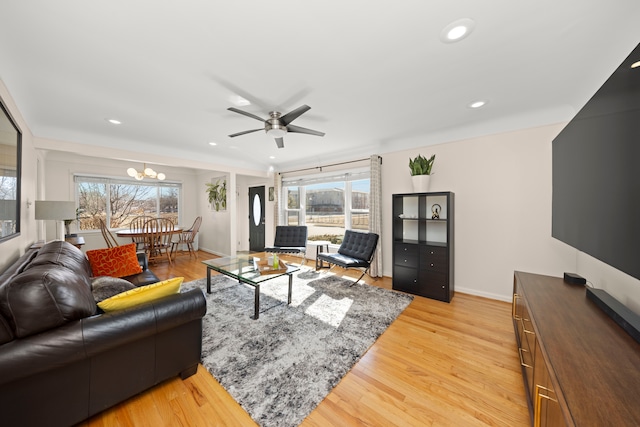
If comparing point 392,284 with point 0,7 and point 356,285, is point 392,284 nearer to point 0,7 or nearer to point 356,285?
point 356,285

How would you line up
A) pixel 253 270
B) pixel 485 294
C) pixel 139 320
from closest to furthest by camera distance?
pixel 139 320, pixel 253 270, pixel 485 294

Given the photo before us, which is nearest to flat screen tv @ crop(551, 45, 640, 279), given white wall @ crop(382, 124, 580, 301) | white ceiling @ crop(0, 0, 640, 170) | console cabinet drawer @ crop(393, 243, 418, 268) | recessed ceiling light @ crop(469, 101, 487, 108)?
white ceiling @ crop(0, 0, 640, 170)

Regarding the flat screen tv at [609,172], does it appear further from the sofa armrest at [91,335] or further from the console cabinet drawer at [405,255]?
the sofa armrest at [91,335]

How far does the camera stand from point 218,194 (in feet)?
20.1

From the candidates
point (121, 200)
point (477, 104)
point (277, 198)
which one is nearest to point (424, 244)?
point (477, 104)

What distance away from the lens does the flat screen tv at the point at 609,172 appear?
3.59ft

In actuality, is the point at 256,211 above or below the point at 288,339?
above

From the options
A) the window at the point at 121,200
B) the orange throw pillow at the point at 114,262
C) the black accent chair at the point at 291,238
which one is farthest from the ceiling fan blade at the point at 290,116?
the window at the point at 121,200

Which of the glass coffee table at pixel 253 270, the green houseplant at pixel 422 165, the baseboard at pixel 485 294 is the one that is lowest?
the baseboard at pixel 485 294

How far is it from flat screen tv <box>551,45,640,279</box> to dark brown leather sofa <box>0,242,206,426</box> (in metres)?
2.54

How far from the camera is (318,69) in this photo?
75.0 inches

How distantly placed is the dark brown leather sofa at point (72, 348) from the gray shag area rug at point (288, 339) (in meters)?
0.49

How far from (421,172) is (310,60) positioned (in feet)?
7.70

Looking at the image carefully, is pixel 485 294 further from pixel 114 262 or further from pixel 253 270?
pixel 114 262
